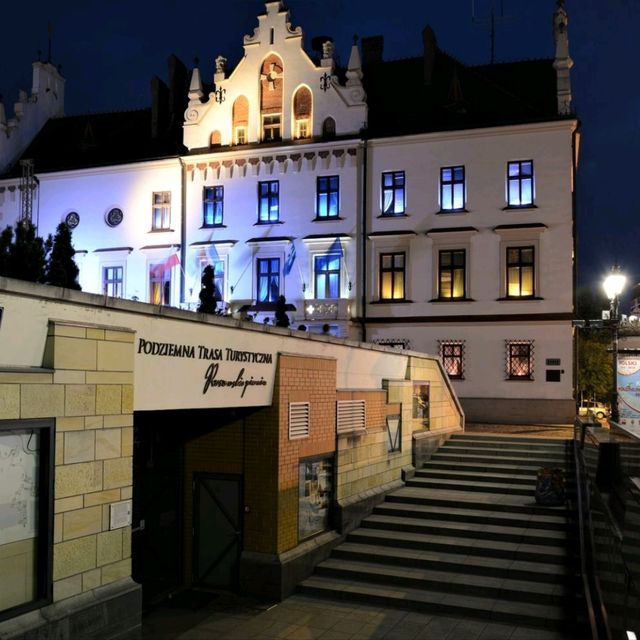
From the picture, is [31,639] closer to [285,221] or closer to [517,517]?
[517,517]

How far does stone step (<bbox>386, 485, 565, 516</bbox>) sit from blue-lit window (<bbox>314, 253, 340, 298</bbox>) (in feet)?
50.3

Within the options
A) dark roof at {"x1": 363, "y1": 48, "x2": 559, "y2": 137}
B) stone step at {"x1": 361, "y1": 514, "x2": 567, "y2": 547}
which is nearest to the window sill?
dark roof at {"x1": 363, "y1": 48, "x2": 559, "y2": 137}

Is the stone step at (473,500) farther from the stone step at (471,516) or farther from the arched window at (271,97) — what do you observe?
the arched window at (271,97)

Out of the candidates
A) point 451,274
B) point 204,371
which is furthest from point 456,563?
point 451,274

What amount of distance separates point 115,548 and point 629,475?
5736mm

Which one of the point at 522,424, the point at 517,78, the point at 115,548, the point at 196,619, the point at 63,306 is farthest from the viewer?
the point at 517,78

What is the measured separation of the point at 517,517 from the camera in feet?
50.5

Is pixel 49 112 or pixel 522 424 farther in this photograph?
pixel 49 112

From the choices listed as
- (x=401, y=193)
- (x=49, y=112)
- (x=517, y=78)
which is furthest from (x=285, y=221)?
(x=49, y=112)

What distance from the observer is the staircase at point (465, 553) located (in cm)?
1247

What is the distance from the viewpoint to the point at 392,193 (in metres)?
31.5

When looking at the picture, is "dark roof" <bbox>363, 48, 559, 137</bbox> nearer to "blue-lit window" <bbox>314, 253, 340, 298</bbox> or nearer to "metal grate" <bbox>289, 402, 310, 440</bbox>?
"blue-lit window" <bbox>314, 253, 340, 298</bbox>

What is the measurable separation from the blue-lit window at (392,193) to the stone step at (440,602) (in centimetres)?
2036

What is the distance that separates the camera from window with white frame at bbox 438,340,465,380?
30297 millimetres
